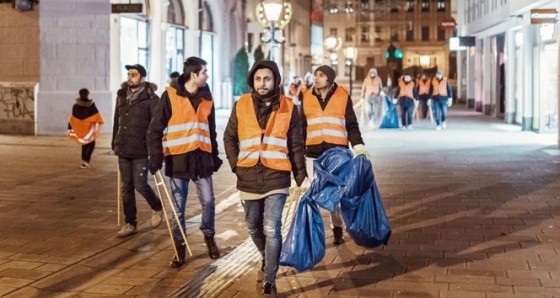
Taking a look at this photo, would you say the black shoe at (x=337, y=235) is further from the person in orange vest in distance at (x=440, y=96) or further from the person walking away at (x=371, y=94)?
the person in orange vest in distance at (x=440, y=96)

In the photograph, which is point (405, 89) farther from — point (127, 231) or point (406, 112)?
point (127, 231)

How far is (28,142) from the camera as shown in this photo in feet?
64.2

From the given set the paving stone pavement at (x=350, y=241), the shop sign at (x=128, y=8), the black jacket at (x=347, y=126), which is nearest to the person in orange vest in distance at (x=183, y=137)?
the paving stone pavement at (x=350, y=241)

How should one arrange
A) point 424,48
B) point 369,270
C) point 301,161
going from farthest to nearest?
point 424,48 → point 369,270 → point 301,161

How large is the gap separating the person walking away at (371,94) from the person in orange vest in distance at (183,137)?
16.1m

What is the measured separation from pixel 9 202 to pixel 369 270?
5645mm

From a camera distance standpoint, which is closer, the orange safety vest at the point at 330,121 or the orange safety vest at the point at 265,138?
the orange safety vest at the point at 265,138

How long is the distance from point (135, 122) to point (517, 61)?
18506mm

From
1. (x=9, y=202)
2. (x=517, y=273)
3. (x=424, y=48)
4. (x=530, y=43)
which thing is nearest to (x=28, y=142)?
(x=9, y=202)

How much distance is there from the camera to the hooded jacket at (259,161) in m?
6.36

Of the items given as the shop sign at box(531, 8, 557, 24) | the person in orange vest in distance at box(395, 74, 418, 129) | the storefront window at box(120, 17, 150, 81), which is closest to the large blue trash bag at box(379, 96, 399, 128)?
the person in orange vest in distance at box(395, 74, 418, 129)

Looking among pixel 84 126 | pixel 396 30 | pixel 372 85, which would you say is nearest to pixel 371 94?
pixel 372 85

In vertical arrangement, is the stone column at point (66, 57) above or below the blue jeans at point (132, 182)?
above

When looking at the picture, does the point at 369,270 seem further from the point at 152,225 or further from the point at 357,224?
the point at 152,225
